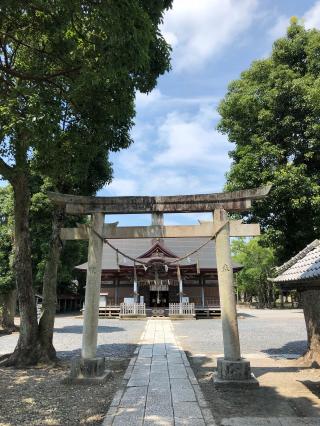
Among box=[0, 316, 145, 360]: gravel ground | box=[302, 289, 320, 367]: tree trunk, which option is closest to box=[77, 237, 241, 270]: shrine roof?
box=[0, 316, 145, 360]: gravel ground

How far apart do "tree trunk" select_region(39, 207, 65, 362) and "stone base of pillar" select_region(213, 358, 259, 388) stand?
454 cm

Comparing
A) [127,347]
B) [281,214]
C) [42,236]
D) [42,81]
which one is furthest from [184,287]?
[42,81]

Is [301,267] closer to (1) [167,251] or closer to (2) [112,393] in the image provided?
(2) [112,393]

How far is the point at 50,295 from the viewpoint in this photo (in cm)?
1050

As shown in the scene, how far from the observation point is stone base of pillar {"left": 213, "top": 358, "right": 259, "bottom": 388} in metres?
7.32

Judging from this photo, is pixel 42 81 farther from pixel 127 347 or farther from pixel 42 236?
pixel 42 236

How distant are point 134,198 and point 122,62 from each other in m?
3.41

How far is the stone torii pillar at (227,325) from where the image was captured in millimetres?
7488

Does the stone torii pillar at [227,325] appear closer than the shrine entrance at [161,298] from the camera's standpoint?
Yes

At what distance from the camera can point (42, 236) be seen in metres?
29.0

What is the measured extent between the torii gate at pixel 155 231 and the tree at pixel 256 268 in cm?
3600

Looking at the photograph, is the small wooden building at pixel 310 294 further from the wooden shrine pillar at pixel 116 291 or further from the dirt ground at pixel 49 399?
the wooden shrine pillar at pixel 116 291

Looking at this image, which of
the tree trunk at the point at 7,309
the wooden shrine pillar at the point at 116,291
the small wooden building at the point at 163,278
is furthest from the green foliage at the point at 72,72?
the wooden shrine pillar at the point at 116,291

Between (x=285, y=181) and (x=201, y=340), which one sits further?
(x=201, y=340)
